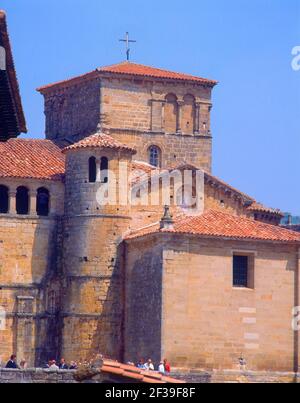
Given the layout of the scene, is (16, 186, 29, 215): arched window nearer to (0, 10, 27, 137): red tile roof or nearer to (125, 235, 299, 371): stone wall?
(125, 235, 299, 371): stone wall

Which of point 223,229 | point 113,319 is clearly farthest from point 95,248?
point 223,229

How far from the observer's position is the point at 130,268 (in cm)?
5191

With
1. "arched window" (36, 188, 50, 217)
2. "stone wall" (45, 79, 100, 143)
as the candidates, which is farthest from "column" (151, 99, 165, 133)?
"arched window" (36, 188, 50, 217)

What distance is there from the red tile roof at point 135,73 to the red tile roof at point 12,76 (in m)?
35.9

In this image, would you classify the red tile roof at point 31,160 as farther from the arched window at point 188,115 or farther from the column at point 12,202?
the arched window at point 188,115

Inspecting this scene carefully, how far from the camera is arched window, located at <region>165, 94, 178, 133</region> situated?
6062cm

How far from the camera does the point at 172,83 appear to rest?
60.2 m

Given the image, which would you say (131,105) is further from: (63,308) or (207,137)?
(63,308)

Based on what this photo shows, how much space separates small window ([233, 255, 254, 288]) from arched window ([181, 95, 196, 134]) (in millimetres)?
11091

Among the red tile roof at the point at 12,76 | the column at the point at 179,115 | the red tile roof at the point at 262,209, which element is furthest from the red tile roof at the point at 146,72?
the red tile roof at the point at 12,76

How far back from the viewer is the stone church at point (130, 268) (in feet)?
162
